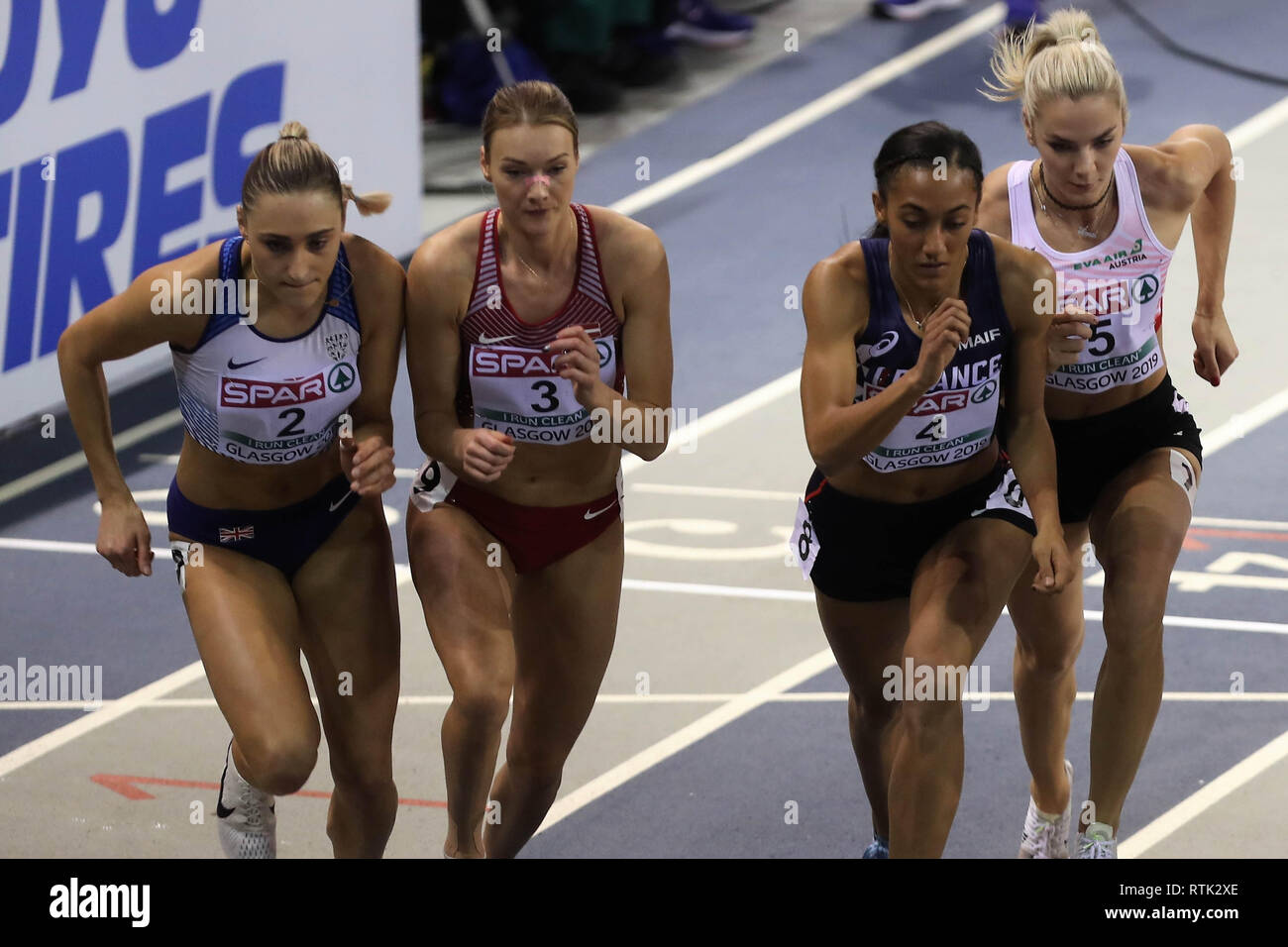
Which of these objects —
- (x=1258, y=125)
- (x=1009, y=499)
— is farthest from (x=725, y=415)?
(x=1258, y=125)

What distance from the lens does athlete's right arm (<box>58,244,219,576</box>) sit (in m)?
4.42

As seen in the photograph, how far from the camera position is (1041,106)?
4.68 meters

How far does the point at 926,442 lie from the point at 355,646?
60.0 inches

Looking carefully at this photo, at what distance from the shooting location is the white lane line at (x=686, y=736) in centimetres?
581

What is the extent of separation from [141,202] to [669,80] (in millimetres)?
5500

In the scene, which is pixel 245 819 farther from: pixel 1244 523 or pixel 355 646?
pixel 1244 523

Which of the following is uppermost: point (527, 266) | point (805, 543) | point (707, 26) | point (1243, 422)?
point (707, 26)

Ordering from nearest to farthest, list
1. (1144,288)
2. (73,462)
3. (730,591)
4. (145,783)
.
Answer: (1144,288) < (145,783) < (730,591) < (73,462)

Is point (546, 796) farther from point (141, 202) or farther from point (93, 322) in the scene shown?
point (141, 202)

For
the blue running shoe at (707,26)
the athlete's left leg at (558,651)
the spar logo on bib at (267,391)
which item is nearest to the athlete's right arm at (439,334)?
the spar logo on bib at (267,391)

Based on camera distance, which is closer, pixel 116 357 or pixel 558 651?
pixel 116 357

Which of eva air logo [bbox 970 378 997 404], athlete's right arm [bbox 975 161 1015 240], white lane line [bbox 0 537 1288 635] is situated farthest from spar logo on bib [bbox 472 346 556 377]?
white lane line [bbox 0 537 1288 635]

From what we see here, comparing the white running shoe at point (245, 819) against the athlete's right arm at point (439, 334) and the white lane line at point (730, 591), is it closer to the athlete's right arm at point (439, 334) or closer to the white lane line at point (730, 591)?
the athlete's right arm at point (439, 334)

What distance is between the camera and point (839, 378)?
4.32 meters
